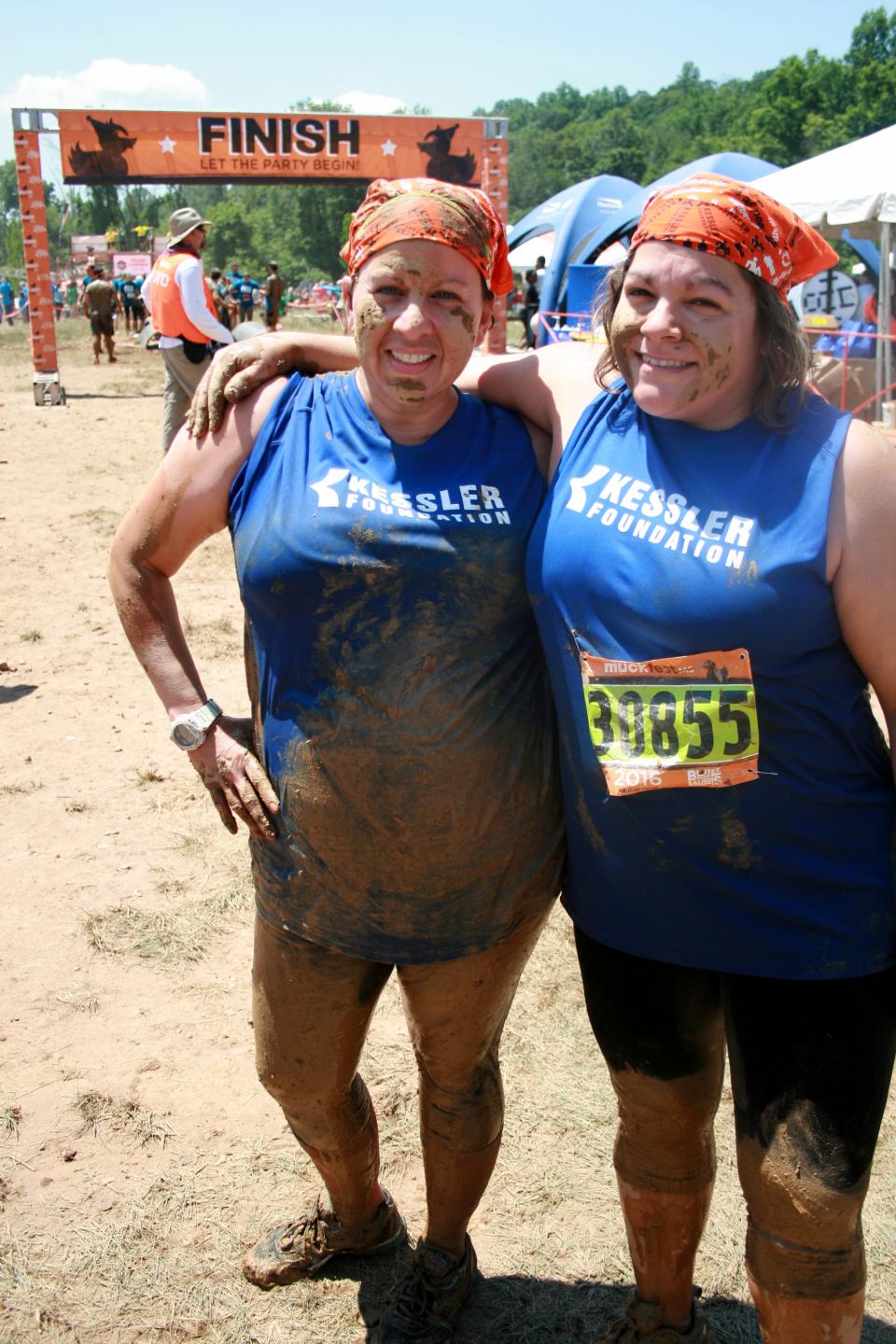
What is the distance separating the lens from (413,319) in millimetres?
1902

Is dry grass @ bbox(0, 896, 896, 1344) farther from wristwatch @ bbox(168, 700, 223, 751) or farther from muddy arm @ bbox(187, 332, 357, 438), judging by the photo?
muddy arm @ bbox(187, 332, 357, 438)

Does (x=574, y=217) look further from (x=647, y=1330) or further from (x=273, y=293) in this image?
(x=647, y=1330)

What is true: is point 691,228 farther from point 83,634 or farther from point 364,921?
point 83,634

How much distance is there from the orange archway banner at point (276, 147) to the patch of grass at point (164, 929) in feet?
50.0

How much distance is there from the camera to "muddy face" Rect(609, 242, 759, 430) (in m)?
1.76

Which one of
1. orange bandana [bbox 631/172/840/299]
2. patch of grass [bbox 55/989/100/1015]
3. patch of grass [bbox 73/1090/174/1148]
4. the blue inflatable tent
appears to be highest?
the blue inflatable tent

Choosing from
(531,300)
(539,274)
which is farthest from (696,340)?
(531,300)

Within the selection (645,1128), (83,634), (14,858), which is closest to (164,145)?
(83,634)

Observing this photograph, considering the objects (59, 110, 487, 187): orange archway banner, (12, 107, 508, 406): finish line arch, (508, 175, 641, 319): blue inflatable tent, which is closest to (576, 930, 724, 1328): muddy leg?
(12, 107, 508, 406): finish line arch

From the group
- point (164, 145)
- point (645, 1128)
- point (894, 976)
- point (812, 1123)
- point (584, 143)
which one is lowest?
point (645, 1128)

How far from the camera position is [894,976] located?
187 centimetres

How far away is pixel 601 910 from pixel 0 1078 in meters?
1.98

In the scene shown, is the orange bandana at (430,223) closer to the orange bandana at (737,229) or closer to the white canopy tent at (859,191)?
the orange bandana at (737,229)

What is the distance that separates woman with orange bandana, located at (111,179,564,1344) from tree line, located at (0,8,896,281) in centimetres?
5390
